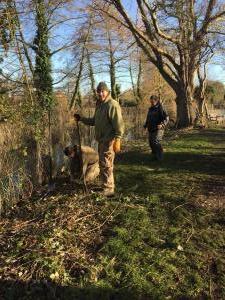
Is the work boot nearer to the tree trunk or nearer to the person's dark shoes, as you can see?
the person's dark shoes

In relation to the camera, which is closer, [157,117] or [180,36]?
[157,117]

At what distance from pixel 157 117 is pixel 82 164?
3.23m

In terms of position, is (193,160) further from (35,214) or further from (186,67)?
(186,67)

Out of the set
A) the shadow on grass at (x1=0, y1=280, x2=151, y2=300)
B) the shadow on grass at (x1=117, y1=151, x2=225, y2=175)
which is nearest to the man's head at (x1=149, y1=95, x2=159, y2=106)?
the shadow on grass at (x1=117, y1=151, x2=225, y2=175)

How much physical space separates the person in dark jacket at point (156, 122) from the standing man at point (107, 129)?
141 inches

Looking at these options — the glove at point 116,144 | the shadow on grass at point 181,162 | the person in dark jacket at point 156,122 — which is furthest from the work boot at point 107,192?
the person in dark jacket at point 156,122

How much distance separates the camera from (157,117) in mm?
11812

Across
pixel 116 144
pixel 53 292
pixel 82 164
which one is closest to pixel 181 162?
pixel 82 164

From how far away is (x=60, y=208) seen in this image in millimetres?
7762

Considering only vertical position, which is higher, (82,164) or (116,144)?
(116,144)

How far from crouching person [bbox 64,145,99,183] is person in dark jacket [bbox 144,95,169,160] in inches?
103

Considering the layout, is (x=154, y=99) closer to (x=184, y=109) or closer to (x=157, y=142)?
(x=157, y=142)

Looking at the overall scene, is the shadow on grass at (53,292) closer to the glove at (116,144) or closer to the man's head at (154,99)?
the glove at (116,144)

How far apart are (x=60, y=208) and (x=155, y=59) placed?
16387 mm
